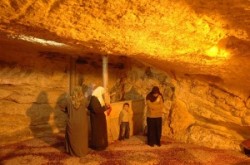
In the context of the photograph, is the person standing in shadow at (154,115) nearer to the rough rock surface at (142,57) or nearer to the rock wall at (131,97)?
the rough rock surface at (142,57)

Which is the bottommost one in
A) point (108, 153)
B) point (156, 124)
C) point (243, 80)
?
point (108, 153)

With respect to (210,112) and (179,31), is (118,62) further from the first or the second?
(179,31)

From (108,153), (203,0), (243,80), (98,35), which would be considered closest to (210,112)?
(243,80)

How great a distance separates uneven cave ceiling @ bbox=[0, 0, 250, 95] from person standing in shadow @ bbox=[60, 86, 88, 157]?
141cm

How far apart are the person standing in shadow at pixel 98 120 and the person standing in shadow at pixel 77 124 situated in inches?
13.0

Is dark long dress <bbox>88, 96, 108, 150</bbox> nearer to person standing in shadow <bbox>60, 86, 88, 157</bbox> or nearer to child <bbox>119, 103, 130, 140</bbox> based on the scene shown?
person standing in shadow <bbox>60, 86, 88, 157</bbox>

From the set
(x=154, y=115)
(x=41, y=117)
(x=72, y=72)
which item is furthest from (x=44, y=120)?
(x=154, y=115)

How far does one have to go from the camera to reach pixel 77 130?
6211 mm

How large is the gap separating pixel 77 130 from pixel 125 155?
124 centimetres

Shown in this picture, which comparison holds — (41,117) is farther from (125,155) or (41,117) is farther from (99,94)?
(125,155)

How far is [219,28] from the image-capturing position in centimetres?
404

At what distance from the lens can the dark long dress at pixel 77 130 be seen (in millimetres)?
6199

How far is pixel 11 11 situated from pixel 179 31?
93.3 inches

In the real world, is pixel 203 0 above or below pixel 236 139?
above
